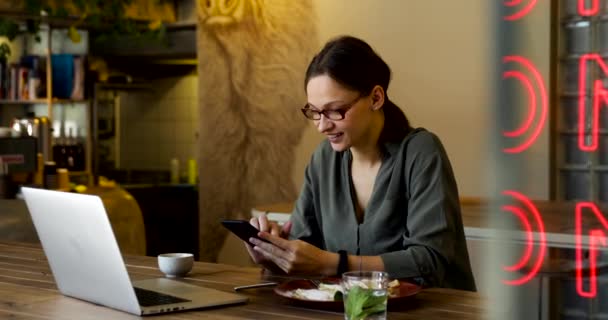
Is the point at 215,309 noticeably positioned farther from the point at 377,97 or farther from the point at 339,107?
the point at 377,97

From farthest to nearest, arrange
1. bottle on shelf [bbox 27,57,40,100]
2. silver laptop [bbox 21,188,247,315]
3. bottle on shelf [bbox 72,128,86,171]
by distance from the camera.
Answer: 1. bottle on shelf [bbox 27,57,40,100]
2. bottle on shelf [bbox 72,128,86,171]
3. silver laptop [bbox 21,188,247,315]

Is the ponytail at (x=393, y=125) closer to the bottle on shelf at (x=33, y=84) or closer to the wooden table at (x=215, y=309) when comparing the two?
the wooden table at (x=215, y=309)

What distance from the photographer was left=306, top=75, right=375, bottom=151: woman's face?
2.36 m

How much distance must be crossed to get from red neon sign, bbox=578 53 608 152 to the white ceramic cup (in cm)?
189

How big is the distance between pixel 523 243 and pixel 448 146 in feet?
14.8

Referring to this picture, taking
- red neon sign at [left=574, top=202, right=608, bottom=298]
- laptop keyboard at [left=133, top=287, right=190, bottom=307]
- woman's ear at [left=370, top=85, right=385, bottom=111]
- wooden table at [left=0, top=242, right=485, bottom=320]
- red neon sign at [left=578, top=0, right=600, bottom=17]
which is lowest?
wooden table at [left=0, top=242, right=485, bottom=320]

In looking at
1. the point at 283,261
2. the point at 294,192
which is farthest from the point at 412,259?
the point at 294,192

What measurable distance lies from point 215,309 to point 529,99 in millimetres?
1534

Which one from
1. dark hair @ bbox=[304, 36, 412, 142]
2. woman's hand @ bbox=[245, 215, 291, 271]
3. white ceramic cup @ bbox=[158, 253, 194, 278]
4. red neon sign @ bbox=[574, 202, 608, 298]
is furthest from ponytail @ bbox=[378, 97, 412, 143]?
red neon sign @ bbox=[574, 202, 608, 298]

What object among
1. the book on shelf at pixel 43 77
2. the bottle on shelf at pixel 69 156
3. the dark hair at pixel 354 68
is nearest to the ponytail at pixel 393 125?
the dark hair at pixel 354 68

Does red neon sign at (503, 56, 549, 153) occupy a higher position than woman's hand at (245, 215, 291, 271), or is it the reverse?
red neon sign at (503, 56, 549, 153)

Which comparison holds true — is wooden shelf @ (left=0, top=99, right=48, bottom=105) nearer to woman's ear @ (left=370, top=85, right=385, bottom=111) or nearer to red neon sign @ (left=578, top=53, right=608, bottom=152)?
woman's ear @ (left=370, top=85, right=385, bottom=111)

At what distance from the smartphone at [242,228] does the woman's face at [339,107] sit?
0.39 metres

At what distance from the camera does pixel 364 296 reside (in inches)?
61.2
